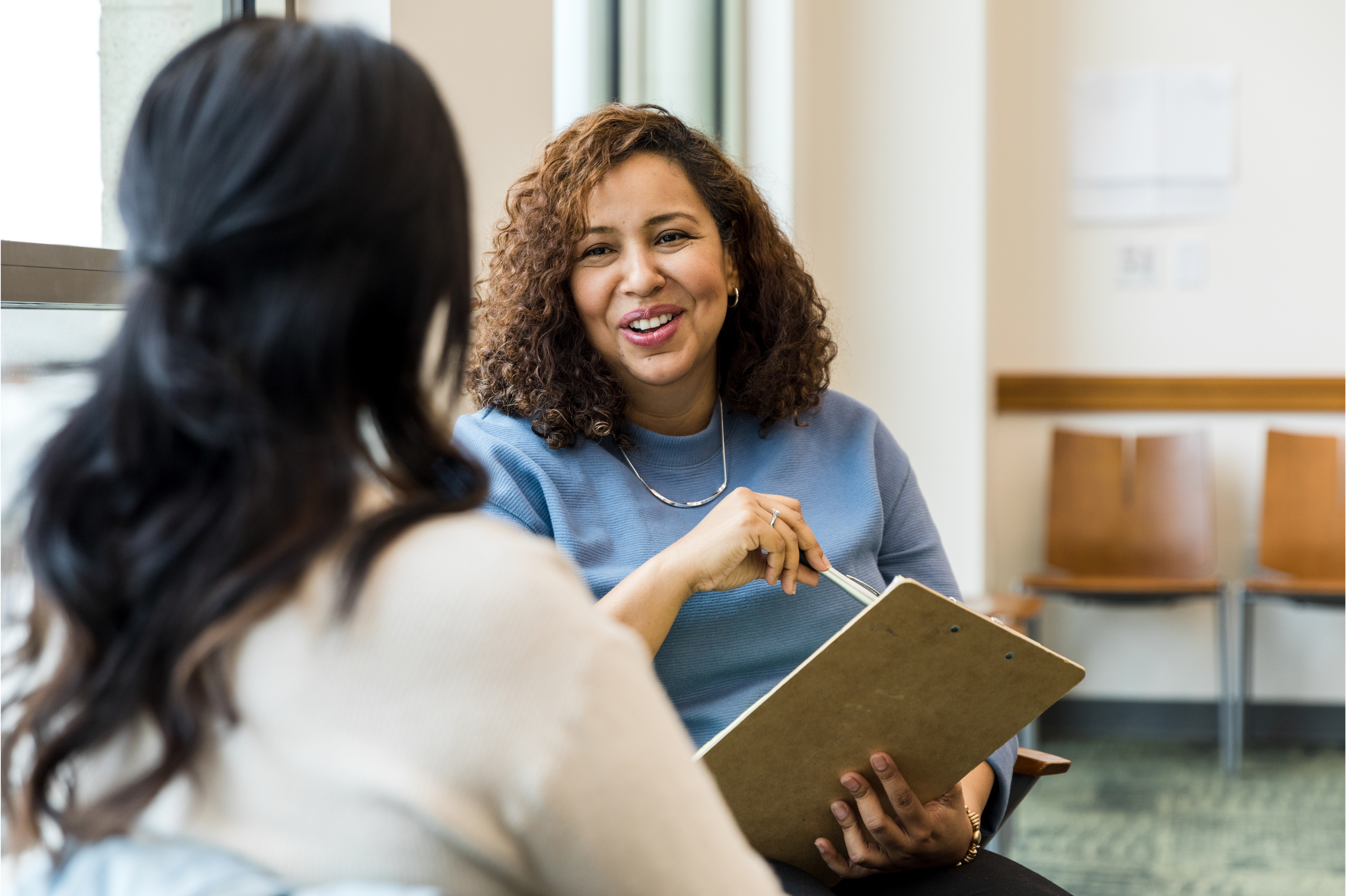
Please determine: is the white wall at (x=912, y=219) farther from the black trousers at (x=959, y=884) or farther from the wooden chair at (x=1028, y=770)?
the black trousers at (x=959, y=884)

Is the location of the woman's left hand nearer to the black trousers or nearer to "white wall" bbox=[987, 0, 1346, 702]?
the black trousers

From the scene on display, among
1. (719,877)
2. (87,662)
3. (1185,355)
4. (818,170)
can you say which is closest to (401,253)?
(87,662)

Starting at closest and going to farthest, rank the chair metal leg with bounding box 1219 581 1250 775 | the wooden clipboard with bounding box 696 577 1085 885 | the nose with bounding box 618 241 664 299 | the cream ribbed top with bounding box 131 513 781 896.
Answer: the cream ribbed top with bounding box 131 513 781 896, the wooden clipboard with bounding box 696 577 1085 885, the nose with bounding box 618 241 664 299, the chair metal leg with bounding box 1219 581 1250 775

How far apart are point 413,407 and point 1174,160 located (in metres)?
4.00

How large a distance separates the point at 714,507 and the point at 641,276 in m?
0.30

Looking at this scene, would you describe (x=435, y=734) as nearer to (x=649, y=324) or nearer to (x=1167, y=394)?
(x=649, y=324)

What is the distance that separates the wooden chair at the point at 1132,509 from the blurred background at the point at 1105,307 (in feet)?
0.05

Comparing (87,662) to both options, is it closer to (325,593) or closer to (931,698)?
(325,593)

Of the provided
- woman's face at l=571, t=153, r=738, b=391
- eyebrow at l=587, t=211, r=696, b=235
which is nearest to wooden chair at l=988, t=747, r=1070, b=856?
woman's face at l=571, t=153, r=738, b=391

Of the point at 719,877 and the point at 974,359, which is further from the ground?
the point at 974,359

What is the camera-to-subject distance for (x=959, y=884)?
1.39 metres

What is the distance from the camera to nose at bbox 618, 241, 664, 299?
152cm

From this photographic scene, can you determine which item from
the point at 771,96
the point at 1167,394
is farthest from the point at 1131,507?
the point at 771,96

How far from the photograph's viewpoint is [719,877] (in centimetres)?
71
